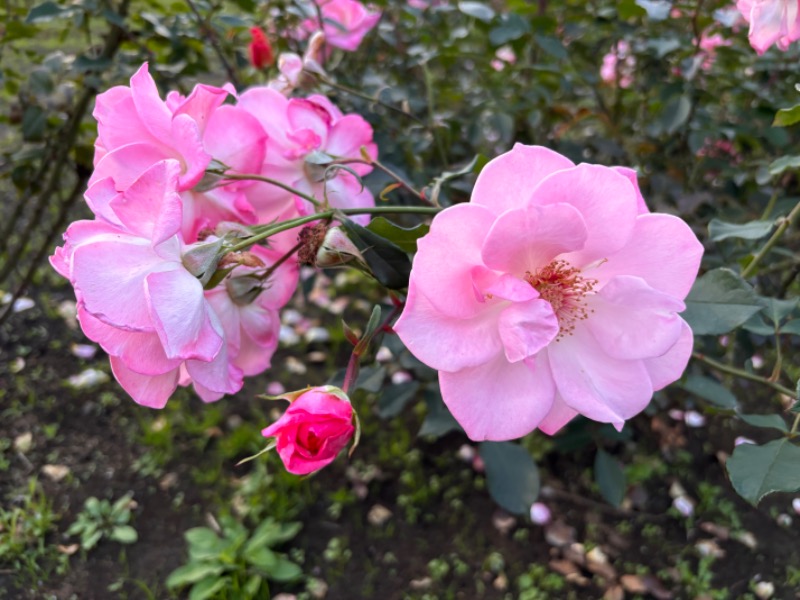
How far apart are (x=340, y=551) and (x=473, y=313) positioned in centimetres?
120

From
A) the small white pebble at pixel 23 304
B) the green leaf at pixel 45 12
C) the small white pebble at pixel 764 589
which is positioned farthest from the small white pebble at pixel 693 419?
the small white pebble at pixel 23 304

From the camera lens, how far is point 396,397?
131 centimetres

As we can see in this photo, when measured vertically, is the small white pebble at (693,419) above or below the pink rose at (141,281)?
below

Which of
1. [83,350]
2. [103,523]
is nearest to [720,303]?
[103,523]

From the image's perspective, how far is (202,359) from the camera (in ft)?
1.80

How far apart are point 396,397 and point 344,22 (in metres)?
0.78

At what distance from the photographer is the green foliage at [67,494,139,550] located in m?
1.56

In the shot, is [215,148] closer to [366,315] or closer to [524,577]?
[524,577]

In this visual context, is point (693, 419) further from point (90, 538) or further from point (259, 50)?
point (90, 538)

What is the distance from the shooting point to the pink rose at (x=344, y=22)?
125cm

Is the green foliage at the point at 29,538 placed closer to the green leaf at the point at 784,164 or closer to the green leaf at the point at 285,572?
the green leaf at the point at 285,572

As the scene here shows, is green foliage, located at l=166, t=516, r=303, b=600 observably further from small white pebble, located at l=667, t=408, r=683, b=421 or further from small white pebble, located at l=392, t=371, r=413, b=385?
small white pebble, located at l=667, t=408, r=683, b=421

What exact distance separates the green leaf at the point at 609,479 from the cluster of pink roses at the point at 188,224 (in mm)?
877

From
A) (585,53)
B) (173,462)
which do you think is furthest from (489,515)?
(585,53)
